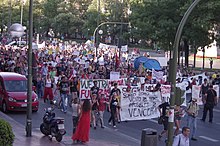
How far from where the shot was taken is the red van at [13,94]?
67.1ft

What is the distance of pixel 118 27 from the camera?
7950 centimetres

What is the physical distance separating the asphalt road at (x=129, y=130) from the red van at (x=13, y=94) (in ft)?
1.23

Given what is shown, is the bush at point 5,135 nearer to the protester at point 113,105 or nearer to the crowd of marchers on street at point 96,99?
the crowd of marchers on street at point 96,99

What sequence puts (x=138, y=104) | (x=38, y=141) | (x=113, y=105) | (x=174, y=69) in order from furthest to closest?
1. (x=138, y=104)
2. (x=113, y=105)
3. (x=38, y=141)
4. (x=174, y=69)

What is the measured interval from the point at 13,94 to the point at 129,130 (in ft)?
18.6

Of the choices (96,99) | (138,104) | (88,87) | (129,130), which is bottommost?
(129,130)

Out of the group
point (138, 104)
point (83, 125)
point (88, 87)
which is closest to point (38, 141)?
point (83, 125)

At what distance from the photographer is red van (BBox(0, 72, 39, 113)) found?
20.5 metres

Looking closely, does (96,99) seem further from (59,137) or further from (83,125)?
(59,137)

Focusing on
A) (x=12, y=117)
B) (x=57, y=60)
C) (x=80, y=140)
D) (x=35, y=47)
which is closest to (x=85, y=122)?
(x=80, y=140)

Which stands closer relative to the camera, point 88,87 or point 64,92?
point 88,87

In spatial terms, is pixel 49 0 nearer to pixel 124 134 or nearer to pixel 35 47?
pixel 35 47

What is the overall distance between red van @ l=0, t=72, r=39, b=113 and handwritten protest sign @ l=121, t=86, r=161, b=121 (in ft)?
12.7

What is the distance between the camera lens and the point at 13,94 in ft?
68.0
